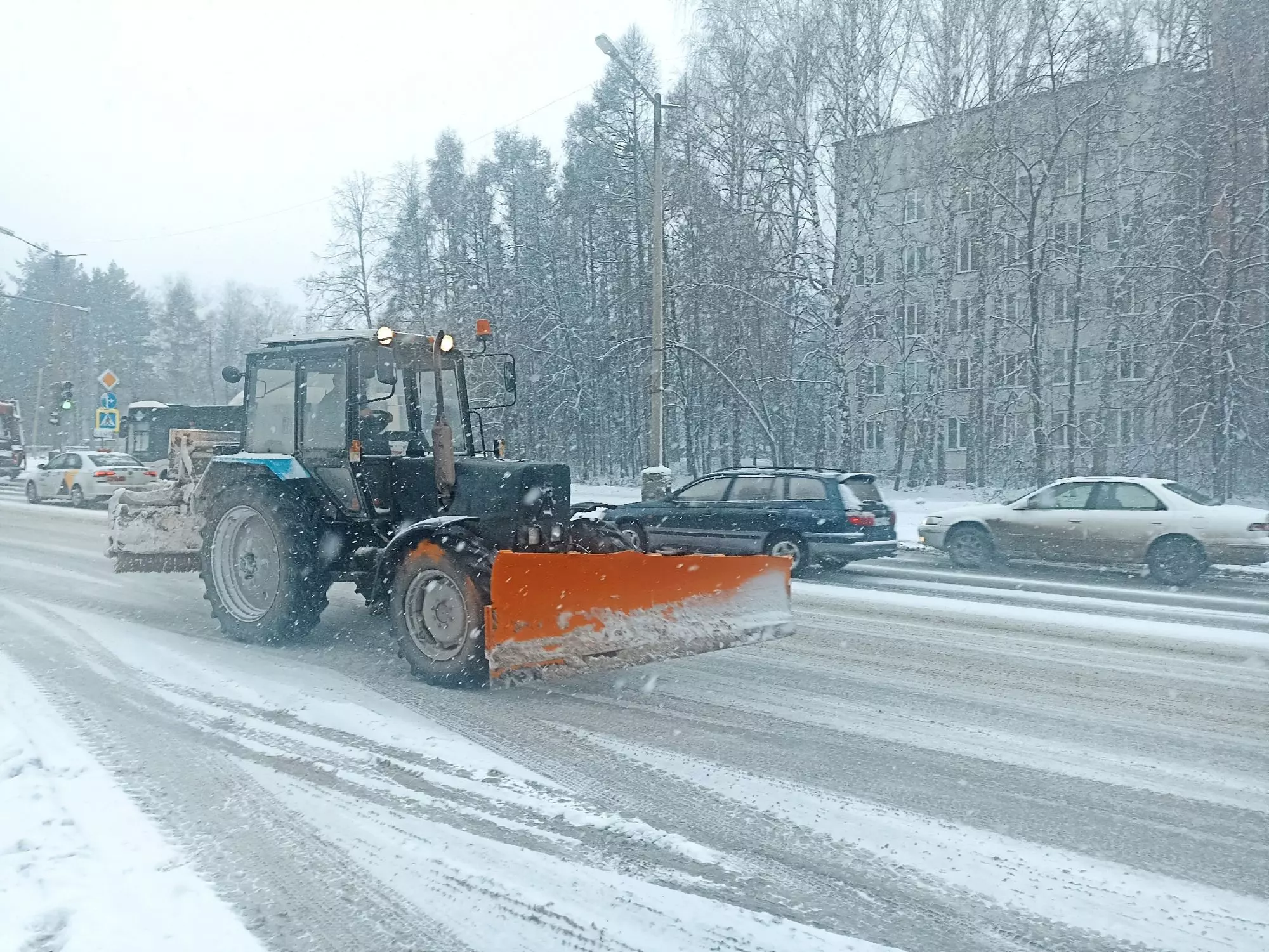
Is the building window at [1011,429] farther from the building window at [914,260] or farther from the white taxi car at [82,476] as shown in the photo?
the white taxi car at [82,476]

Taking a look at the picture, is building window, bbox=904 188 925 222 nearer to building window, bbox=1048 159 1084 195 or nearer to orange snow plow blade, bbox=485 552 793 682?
building window, bbox=1048 159 1084 195

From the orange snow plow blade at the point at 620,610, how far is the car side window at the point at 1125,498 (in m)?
7.94

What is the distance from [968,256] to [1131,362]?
637cm

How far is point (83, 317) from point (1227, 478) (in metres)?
69.3

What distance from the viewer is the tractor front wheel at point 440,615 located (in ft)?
19.3

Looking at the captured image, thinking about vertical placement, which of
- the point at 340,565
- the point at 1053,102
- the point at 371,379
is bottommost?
the point at 340,565

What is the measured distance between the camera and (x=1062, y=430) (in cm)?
2692

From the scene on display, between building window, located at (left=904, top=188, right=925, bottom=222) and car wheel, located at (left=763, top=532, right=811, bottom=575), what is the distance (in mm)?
18745

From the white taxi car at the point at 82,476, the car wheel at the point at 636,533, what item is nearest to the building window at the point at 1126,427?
the car wheel at the point at 636,533

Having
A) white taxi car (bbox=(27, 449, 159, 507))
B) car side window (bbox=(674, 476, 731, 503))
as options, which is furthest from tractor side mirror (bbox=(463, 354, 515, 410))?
white taxi car (bbox=(27, 449, 159, 507))

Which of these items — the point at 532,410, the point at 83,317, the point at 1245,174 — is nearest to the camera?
the point at 1245,174

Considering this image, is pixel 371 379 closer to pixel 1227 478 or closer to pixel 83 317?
pixel 1227 478

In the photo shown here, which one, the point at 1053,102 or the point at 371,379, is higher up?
the point at 1053,102

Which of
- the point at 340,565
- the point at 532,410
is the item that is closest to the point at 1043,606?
the point at 340,565
